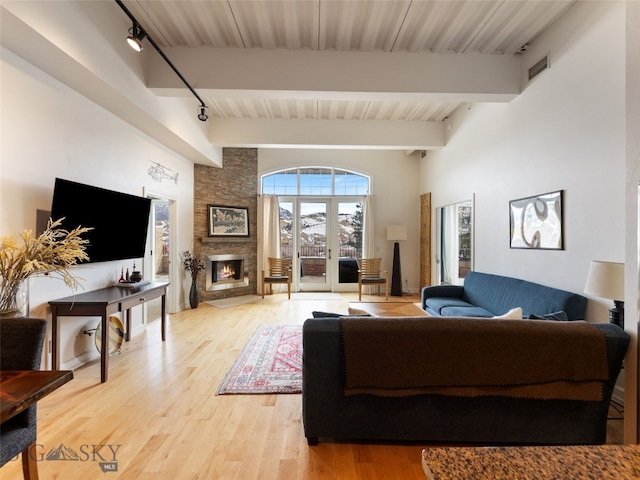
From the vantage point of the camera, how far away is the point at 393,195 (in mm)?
7055

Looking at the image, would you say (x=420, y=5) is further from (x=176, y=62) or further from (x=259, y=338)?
(x=259, y=338)

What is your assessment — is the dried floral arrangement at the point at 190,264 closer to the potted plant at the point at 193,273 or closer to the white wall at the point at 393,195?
the potted plant at the point at 193,273

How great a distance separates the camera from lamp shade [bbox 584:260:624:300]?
203 centimetres

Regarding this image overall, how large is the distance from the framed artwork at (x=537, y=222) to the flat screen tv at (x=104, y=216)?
4463mm

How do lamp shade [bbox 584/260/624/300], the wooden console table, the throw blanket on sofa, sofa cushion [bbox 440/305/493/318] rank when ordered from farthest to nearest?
sofa cushion [bbox 440/305/493/318], the wooden console table, lamp shade [bbox 584/260/624/300], the throw blanket on sofa

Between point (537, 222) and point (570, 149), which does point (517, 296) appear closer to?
point (537, 222)

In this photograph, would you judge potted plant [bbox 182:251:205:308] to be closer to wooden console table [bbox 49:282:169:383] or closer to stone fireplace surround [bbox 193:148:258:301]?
stone fireplace surround [bbox 193:148:258:301]

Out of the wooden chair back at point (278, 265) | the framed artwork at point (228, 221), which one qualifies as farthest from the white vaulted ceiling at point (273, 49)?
the wooden chair back at point (278, 265)

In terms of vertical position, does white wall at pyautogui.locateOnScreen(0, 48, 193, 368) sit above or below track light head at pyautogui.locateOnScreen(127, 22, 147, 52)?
below

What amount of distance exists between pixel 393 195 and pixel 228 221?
3.79 m

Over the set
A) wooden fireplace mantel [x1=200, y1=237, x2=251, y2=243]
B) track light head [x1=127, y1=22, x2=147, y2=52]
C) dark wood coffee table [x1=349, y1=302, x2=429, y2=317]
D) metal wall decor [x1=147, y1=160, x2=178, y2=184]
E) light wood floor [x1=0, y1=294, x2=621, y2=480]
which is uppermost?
track light head [x1=127, y1=22, x2=147, y2=52]

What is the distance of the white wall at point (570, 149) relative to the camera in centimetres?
240

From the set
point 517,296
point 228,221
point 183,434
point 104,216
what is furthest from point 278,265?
point 183,434

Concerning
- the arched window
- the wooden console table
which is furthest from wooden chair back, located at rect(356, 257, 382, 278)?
the wooden console table
